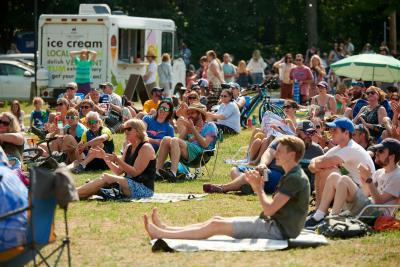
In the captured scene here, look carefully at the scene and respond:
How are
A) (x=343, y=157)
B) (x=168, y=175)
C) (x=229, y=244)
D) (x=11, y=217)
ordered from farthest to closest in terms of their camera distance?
(x=168, y=175)
(x=343, y=157)
(x=229, y=244)
(x=11, y=217)

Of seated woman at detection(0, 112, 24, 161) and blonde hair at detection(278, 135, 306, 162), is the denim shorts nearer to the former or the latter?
→ seated woman at detection(0, 112, 24, 161)

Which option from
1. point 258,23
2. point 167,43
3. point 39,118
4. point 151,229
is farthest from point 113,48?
point 258,23

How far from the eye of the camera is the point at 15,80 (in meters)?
30.8

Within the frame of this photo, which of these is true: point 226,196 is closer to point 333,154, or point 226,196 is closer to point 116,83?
point 333,154

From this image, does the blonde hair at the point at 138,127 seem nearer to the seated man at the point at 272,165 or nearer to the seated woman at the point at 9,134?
the seated man at the point at 272,165

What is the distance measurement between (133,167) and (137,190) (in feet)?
1.08

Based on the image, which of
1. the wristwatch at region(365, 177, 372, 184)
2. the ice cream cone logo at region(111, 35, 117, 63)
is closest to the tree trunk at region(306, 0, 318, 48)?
the ice cream cone logo at region(111, 35, 117, 63)

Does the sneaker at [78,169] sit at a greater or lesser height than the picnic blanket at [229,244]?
lesser

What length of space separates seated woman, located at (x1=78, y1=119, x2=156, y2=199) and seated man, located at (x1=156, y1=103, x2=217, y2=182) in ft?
6.86

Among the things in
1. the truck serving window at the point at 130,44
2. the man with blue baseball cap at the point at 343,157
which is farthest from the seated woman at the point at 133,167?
the truck serving window at the point at 130,44

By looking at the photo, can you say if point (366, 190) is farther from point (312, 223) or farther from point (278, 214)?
point (278, 214)

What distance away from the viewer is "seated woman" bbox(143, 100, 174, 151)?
50.6 feet

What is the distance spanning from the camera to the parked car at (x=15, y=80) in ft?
101

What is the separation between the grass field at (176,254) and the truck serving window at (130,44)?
1736cm
